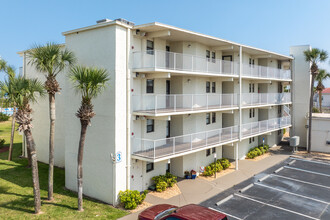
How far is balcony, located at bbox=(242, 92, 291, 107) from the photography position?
80.2 ft

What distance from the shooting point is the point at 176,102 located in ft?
59.9

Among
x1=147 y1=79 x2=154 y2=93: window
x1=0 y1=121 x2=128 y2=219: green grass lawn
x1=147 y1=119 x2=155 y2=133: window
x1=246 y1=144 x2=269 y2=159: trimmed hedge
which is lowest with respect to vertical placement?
x1=0 y1=121 x2=128 y2=219: green grass lawn

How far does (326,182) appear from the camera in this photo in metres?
18.7

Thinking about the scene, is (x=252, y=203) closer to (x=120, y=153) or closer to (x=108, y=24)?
(x=120, y=153)

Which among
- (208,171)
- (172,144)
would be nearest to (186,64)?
(172,144)

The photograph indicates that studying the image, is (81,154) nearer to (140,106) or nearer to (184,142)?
(140,106)

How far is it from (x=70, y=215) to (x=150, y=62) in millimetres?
9458

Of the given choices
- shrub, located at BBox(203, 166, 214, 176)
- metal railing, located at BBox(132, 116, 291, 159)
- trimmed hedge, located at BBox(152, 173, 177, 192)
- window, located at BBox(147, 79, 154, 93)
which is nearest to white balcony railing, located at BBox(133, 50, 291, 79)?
window, located at BBox(147, 79, 154, 93)

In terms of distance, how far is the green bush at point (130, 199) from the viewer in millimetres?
13727

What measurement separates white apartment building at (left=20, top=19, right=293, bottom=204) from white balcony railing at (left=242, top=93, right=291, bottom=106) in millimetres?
2597

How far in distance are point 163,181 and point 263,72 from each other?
1633 centimetres

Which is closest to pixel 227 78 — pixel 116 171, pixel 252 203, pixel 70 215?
pixel 252 203

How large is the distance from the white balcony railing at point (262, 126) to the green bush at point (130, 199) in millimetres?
12243

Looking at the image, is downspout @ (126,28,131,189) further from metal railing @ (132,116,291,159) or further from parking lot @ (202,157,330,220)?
parking lot @ (202,157,330,220)
